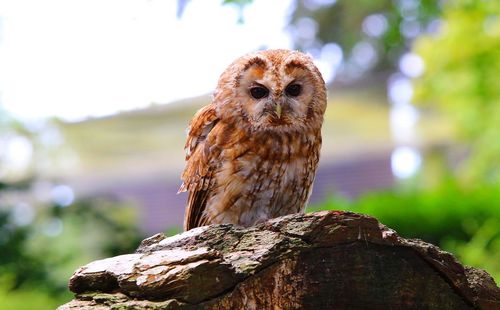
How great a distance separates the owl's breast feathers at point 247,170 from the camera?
1718 millimetres

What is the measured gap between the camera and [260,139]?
1.71 m

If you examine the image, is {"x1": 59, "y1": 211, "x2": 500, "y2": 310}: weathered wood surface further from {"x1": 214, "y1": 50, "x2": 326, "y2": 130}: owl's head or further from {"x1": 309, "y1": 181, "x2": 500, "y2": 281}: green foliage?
{"x1": 309, "y1": 181, "x2": 500, "y2": 281}: green foliage

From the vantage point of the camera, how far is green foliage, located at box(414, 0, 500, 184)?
17.6 feet

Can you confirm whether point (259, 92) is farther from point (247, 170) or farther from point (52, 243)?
point (52, 243)

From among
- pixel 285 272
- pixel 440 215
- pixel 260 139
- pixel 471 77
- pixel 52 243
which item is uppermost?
pixel 471 77

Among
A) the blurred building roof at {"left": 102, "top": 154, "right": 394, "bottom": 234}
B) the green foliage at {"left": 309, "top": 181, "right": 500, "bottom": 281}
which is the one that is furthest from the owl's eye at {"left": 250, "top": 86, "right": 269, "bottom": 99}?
the blurred building roof at {"left": 102, "top": 154, "right": 394, "bottom": 234}

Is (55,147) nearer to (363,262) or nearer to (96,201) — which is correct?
(96,201)

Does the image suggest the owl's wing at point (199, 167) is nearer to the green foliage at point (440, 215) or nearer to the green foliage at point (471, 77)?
the green foliage at point (440, 215)

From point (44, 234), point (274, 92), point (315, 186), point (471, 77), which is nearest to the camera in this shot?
point (274, 92)

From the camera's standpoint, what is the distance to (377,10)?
250 inches

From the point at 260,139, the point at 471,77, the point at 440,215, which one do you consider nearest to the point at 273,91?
the point at 260,139

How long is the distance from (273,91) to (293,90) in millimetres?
79

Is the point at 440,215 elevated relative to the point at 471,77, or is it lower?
lower

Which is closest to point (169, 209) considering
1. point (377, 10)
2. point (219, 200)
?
point (377, 10)
